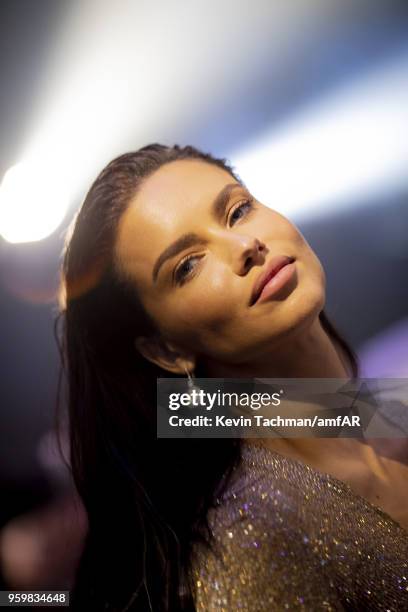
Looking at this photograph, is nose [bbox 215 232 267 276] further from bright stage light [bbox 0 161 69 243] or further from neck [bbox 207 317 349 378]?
bright stage light [bbox 0 161 69 243]

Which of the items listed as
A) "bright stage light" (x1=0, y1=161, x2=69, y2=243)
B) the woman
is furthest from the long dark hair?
"bright stage light" (x1=0, y1=161, x2=69, y2=243)

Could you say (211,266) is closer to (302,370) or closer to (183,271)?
(183,271)

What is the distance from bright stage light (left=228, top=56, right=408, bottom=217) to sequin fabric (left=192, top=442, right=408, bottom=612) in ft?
1.63

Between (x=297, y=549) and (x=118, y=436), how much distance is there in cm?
31

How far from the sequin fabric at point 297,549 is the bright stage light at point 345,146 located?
0.50m

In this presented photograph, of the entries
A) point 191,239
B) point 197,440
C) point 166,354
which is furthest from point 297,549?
point 191,239

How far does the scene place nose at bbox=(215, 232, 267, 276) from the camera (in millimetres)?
688

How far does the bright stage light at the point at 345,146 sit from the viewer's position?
37.8 inches

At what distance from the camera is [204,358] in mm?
771

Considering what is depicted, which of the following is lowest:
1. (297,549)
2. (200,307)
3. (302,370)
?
(297,549)

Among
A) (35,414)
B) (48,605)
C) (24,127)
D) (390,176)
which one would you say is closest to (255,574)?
(48,605)

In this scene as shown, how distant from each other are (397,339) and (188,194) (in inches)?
20.2

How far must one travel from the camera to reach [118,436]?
801mm

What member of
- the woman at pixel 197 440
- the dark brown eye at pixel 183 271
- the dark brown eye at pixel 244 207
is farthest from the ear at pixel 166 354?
the dark brown eye at pixel 244 207
